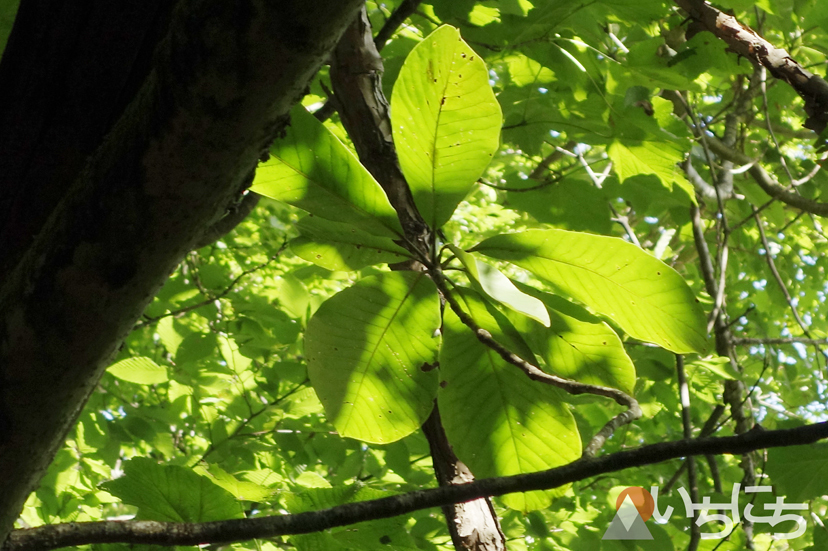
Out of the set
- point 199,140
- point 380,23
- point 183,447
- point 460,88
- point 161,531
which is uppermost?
point 380,23

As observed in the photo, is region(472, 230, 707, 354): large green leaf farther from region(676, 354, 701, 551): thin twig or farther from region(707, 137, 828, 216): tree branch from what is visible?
region(707, 137, 828, 216): tree branch

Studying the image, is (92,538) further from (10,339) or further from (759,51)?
(759,51)

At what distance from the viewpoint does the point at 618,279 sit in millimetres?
738

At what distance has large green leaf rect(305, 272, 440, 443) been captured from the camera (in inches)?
30.7

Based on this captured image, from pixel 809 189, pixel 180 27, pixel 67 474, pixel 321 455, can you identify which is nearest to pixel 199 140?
pixel 180 27

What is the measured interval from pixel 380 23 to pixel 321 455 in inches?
57.0

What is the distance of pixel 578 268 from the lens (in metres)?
0.75

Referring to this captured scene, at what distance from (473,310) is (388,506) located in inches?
12.0

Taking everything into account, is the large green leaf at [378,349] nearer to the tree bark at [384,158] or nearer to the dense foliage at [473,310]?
the dense foliage at [473,310]

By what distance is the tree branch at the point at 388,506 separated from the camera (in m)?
0.50

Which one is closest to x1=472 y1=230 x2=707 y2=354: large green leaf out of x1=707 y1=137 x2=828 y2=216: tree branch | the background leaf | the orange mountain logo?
the background leaf

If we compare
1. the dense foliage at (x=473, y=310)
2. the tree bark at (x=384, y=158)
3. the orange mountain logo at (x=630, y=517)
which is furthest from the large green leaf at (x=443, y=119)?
the orange mountain logo at (x=630, y=517)

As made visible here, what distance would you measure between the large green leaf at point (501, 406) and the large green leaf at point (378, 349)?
4cm

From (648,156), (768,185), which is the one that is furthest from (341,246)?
(768,185)
